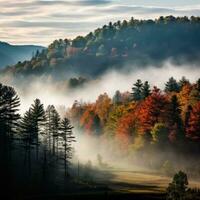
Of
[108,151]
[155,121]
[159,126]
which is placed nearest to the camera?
[159,126]

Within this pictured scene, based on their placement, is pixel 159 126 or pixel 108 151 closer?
pixel 159 126

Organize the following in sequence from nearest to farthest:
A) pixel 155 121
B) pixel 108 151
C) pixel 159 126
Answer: pixel 159 126 < pixel 155 121 < pixel 108 151

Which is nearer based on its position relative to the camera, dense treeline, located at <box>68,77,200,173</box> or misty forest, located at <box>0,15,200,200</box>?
misty forest, located at <box>0,15,200,200</box>

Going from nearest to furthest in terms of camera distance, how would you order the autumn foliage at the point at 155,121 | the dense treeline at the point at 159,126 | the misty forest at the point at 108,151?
the misty forest at the point at 108,151, the dense treeline at the point at 159,126, the autumn foliage at the point at 155,121

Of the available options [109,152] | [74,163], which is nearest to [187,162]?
[74,163]

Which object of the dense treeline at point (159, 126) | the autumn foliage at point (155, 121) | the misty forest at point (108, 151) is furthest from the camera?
the autumn foliage at point (155, 121)

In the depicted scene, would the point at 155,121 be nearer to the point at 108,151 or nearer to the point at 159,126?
the point at 159,126

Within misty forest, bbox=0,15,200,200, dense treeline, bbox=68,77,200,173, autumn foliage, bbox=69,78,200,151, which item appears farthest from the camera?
autumn foliage, bbox=69,78,200,151

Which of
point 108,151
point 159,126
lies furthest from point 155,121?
point 108,151

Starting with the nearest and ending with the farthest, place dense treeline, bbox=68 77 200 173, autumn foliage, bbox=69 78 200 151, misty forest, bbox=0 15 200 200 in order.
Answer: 1. misty forest, bbox=0 15 200 200
2. dense treeline, bbox=68 77 200 173
3. autumn foliage, bbox=69 78 200 151

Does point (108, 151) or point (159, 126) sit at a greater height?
point (159, 126)

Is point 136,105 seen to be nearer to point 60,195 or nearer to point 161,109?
point 161,109

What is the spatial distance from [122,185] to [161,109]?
35867mm

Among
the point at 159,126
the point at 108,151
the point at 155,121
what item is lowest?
the point at 108,151
